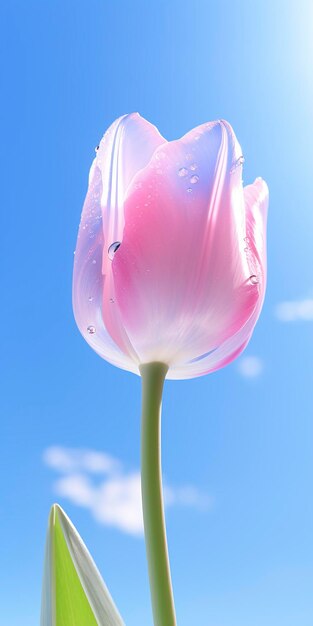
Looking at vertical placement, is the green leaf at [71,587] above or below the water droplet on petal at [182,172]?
below

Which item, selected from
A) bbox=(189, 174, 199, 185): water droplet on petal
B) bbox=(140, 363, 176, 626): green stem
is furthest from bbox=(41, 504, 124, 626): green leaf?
bbox=(189, 174, 199, 185): water droplet on petal

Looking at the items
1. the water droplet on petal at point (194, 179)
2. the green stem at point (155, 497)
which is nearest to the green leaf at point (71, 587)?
the green stem at point (155, 497)

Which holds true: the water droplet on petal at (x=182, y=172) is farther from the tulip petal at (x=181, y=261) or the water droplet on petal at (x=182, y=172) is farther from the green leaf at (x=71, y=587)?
the green leaf at (x=71, y=587)

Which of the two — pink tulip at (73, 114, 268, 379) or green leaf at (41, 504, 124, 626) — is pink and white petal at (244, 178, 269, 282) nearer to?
pink tulip at (73, 114, 268, 379)

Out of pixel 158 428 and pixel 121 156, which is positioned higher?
pixel 121 156

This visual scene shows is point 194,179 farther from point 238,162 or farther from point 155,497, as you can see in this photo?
point 155,497

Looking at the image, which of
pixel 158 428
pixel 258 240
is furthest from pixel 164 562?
pixel 258 240

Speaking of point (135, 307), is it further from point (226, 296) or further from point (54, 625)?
point (54, 625)
